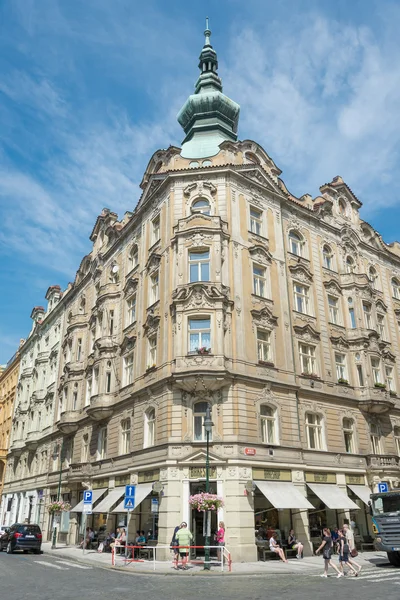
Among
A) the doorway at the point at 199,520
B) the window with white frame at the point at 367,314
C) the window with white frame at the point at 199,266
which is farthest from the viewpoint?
the window with white frame at the point at 367,314

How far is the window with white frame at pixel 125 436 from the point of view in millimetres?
32406

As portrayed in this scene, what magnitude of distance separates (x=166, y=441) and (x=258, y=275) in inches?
472

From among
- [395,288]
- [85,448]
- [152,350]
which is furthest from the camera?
[395,288]

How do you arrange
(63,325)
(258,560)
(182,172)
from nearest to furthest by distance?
1. (258,560)
2. (182,172)
3. (63,325)

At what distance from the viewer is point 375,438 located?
34812 millimetres

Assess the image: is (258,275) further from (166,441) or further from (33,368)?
(33,368)

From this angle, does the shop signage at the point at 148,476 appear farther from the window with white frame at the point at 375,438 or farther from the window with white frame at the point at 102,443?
the window with white frame at the point at 375,438

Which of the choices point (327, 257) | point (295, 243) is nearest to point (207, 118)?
point (295, 243)

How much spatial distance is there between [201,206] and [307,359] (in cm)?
1207

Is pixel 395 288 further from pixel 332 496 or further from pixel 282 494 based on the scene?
pixel 282 494

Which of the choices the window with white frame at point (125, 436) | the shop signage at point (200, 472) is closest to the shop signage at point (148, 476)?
the shop signage at point (200, 472)

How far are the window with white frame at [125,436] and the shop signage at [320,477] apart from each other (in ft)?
36.4

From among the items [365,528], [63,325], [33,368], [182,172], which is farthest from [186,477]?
[33,368]

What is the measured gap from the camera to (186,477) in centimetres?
2577
